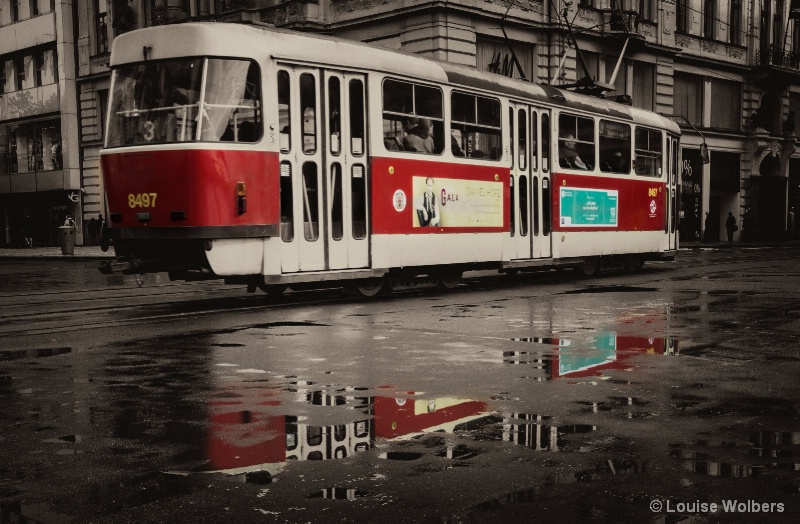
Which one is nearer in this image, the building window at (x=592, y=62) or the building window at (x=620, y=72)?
the building window at (x=592, y=62)

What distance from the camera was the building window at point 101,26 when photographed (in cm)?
4425

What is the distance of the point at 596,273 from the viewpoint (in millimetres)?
21438

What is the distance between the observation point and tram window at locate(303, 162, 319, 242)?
13523mm

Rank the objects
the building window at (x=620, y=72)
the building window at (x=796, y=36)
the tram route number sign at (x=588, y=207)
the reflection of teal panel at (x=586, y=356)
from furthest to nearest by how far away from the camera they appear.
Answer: the building window at (x=796, y=36) < the building window at (x=620, y=72) < the tram route number sign at (x=588, y=207) < the reflection of teal panel at (x=586, y=356)

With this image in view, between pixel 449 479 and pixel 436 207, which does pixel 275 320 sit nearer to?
pixel 436 207

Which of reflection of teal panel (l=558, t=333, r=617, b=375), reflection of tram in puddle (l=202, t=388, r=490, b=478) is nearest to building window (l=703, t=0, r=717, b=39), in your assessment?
reflection of teal panel (l=558, t=333, r=617, b=375)

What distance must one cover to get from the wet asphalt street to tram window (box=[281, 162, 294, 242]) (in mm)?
1423

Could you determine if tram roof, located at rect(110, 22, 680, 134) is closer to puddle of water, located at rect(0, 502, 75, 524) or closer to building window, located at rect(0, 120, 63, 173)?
puddle of water, located at rect(0, 502, 75, 524)

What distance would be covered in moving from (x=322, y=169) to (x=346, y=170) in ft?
1.57

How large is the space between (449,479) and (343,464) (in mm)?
606

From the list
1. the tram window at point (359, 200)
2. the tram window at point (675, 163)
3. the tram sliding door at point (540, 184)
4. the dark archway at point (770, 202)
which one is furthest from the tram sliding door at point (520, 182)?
the dark archway at point (770, 202)

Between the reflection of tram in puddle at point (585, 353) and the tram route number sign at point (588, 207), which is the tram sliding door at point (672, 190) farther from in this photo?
the reflection of tram in puddle at point (585, 353)

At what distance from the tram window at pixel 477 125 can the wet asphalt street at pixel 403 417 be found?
4.95 metres
